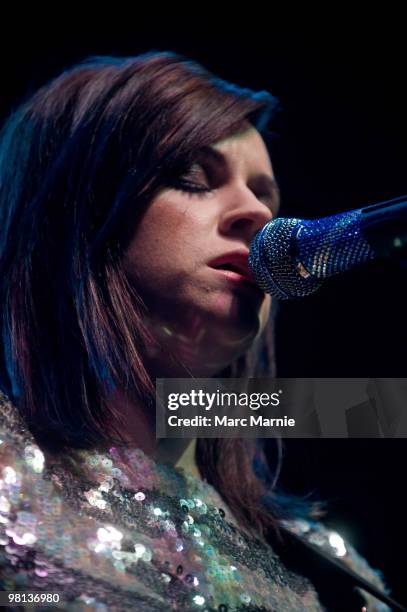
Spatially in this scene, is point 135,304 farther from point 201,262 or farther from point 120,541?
point 120,541

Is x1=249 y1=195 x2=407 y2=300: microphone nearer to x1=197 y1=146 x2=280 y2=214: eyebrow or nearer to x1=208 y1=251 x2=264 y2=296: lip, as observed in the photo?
x1=208 y1=251 x2=264 y2=296: lip

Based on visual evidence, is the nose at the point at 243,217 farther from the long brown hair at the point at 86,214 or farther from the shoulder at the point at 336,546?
the shoulder at the point at 336,546

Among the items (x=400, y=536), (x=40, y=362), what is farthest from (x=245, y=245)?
(x=400, y=536)

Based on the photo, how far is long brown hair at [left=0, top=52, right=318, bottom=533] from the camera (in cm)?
96

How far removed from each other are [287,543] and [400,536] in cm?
27

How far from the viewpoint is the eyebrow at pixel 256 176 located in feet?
3.48

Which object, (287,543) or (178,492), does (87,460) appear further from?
(287,543)

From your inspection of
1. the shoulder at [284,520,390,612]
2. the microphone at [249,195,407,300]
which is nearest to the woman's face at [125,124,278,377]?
the microphone at [249,195,407,300]

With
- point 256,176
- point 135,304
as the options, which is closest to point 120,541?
point 135,304

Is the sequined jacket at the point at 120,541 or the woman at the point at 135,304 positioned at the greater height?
the woman at the point at 135,304

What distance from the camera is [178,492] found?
3.35 ft

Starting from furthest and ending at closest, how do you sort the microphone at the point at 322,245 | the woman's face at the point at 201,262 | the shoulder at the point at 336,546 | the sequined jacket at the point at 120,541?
the shoulder at the point at 336,546 → the woman's face at the point at 201,262 → the sequined jacket at the point at 120,541 → the microphone at the point at 322,245

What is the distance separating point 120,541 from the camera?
2.74 feet

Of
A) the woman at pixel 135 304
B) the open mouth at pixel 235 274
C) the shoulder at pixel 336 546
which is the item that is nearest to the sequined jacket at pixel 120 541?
the woman at pixel 135 304
